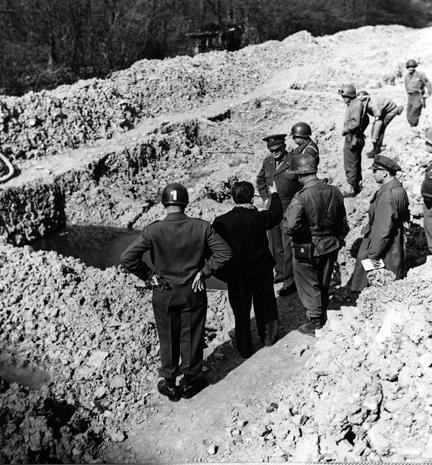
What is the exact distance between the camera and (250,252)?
464 cm

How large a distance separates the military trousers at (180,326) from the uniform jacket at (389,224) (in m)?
1.89

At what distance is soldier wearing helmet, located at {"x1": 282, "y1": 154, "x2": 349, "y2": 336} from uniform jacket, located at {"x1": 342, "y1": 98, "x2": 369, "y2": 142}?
113 inches

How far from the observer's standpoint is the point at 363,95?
7.56 metres

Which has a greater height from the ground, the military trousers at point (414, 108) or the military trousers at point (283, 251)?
the military trousers at point (414, 108)

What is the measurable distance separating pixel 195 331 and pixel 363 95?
4.90 meters

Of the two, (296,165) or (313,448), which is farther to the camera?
(296,165)

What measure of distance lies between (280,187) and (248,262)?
148cm

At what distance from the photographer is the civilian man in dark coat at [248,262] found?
15.0 ft

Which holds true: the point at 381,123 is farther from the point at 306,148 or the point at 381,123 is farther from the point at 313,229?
the point at 313,229

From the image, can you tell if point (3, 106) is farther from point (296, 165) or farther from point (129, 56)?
point (129, 56)

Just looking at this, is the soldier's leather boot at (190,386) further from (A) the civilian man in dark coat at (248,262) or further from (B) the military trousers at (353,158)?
(B) the military trousers at (353,158)

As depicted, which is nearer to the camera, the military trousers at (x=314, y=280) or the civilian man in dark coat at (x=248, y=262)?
the civilian man in dark coat at (x=248, y=262)

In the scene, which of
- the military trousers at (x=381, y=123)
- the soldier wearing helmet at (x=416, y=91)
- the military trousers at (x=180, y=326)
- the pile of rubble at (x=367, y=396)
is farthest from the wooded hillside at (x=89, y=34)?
the pile of rubble at (x=367, y=396)

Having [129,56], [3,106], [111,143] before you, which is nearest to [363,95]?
[111,143]
